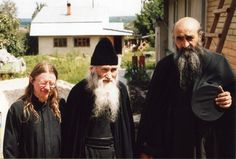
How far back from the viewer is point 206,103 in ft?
13.8

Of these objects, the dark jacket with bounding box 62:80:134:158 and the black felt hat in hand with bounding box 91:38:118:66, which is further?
the black felt hat in hand with bounding box 91:38:118:66

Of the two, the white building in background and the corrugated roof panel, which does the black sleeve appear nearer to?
the white building in background

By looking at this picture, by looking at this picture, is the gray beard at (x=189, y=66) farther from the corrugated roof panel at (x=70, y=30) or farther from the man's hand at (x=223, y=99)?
the corrugated roof panel at (x=70, y=30)

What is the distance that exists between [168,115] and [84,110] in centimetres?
88

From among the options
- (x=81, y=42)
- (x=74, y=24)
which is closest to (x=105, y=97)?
(x=81, y=42)

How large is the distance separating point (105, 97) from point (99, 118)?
23 centimetres

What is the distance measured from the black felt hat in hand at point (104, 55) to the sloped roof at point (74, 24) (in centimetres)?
→ 3924

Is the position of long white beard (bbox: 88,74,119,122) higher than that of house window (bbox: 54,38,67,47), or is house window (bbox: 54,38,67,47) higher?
long white beard (bbox: 88,74,119,122)

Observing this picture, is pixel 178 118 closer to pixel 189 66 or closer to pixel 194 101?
pixel 194 101

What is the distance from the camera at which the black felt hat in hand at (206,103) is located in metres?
4.19

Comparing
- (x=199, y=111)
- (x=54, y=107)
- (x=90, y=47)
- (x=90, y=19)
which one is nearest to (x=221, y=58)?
(x=199, y=111)

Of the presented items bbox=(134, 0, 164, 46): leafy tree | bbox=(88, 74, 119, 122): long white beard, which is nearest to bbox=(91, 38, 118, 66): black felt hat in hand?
bbox=(88, 74, 119, 122): long white beard

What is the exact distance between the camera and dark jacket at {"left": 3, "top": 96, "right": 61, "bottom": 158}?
4301 millimetres

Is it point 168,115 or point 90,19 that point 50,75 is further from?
point 90,19
